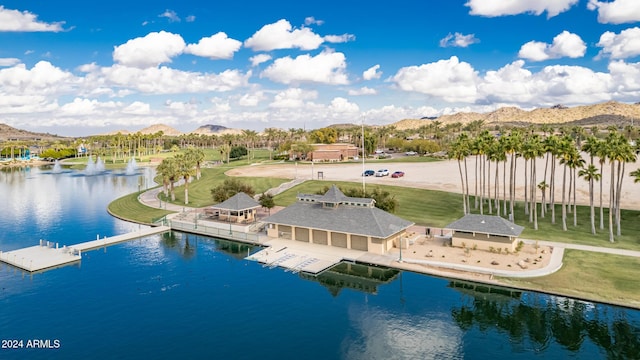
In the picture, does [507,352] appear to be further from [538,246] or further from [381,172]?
[381,172]

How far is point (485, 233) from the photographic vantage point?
51562 millimetres

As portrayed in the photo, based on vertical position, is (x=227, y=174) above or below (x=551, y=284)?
above

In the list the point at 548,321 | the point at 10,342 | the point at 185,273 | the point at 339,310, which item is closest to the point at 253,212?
the point at 185,273

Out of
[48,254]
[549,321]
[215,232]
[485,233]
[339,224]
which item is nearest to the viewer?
[549,321]

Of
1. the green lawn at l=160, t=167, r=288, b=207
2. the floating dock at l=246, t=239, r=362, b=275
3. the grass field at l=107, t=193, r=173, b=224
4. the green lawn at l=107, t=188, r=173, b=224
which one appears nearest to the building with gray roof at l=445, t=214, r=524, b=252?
the floating dock at l=246, t=239, r=362, b=275

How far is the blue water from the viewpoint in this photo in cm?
3041

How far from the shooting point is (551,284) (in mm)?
40969

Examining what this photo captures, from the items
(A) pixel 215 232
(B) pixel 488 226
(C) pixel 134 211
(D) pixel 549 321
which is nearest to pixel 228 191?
(A) pixel 215 232

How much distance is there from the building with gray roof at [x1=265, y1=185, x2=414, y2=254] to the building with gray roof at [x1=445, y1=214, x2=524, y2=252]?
667 cm

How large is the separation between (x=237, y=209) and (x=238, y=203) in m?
1.63

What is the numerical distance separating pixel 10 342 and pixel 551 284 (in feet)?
151

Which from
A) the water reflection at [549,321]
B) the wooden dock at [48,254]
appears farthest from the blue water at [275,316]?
the wooden dock at [48,254]

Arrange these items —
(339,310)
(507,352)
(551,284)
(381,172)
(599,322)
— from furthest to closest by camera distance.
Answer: (381,172), (551,284), (339,310), (599,322), (507,352)

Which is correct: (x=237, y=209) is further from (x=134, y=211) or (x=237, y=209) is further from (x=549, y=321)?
(x=549, y=321)
